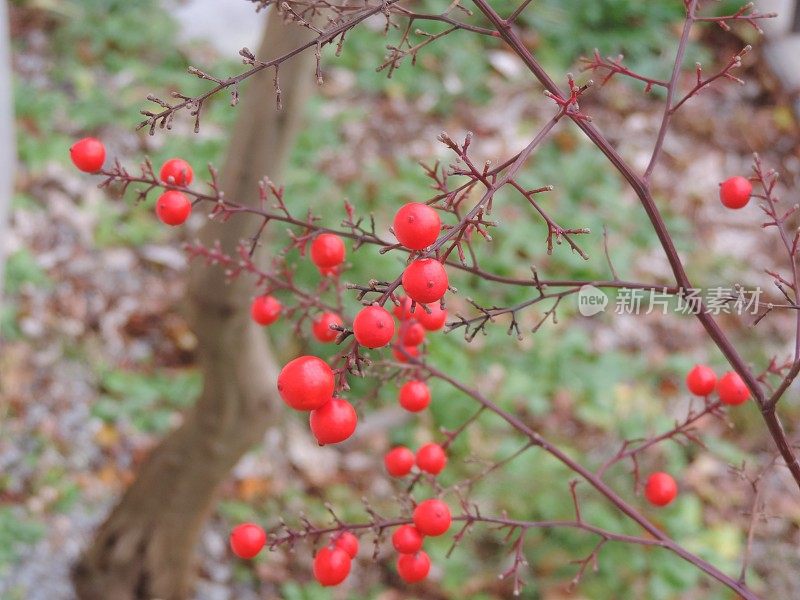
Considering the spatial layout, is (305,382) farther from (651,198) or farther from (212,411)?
(212,411)

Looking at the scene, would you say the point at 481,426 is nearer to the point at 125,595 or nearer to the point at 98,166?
the point at 125,595

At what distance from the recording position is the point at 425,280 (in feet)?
2.03

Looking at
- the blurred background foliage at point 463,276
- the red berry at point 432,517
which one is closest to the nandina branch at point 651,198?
the red berry at point 432,517

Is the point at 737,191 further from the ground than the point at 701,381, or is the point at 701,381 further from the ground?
the point at 737,191

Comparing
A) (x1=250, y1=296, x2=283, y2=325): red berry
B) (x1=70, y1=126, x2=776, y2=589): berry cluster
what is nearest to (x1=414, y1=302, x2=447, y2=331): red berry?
(x1=70, y1=126, x2=776, y2=589): berry cluster

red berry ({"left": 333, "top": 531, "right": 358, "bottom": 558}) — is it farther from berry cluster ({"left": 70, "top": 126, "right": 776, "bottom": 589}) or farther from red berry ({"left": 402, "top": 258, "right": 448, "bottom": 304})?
red berry ({"left": 402, "top": 258, "right": 448, "bottom": 304})

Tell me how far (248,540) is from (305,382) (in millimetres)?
464

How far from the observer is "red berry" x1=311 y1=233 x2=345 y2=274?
3.32 feet

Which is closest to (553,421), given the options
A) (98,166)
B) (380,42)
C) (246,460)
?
(246,460)

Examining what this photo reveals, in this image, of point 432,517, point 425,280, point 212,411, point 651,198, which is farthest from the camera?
point 212,411

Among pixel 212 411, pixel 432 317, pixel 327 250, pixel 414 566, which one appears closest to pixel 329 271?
pixel 327 250

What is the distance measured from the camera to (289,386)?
653mm

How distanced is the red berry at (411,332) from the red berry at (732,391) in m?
0.43

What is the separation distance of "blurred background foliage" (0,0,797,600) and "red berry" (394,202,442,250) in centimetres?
172
